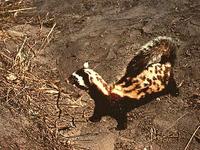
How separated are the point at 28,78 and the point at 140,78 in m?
1.21

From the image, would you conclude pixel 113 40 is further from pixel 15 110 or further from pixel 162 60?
pixel 15 110

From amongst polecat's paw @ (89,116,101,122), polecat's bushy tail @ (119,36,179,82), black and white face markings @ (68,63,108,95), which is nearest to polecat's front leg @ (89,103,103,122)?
polecat's paw @ (89,116,101,122)

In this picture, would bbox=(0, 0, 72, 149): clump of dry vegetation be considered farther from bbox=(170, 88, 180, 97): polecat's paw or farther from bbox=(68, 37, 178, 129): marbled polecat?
bbox=(170, 88, 180, 97): polecat's paw

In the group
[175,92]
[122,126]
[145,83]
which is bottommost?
[122,126]

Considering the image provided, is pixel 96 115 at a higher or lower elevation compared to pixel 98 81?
lower

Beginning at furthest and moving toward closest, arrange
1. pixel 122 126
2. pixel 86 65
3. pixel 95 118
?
pixel 86 65 < pixel 95 118 < pixel 122 126

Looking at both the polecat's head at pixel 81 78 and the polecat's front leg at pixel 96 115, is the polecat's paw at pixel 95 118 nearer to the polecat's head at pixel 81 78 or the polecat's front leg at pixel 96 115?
the polecat's front leg at pixel 96 115

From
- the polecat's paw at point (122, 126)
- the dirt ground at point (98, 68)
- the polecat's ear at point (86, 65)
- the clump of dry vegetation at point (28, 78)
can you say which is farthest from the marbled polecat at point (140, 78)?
the clump of dry vegetation at point (28, 78)

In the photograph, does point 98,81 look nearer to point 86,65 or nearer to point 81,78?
point 81,78

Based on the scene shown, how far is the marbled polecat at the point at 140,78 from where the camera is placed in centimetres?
477

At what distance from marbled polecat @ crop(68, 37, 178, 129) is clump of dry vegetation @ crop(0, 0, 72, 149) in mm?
340

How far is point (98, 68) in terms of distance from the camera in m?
5.23

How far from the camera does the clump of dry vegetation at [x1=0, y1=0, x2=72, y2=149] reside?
14.4 feet

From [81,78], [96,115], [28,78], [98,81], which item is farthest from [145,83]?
[28,78]
